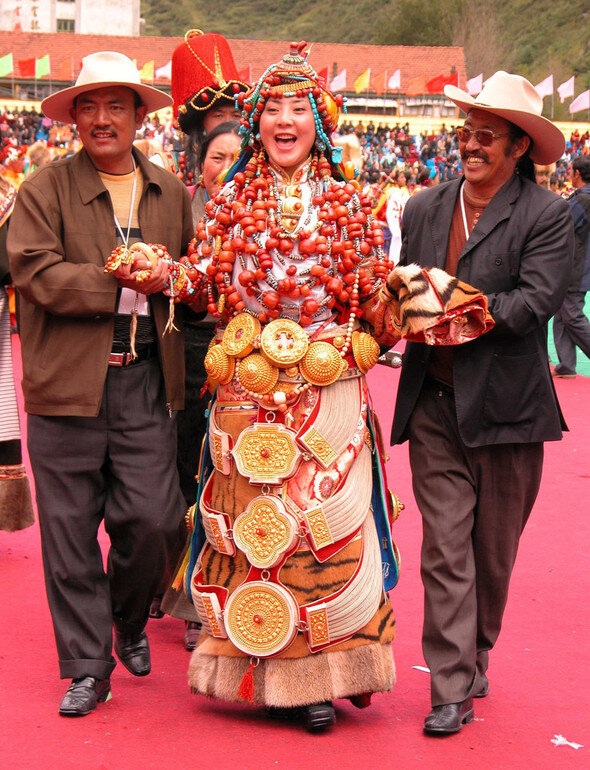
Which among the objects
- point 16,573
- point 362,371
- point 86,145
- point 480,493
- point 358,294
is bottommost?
point 16,573

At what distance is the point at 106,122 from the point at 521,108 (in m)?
1.50

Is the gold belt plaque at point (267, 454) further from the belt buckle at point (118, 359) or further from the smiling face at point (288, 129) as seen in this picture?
the smiling face at point (288, 129)

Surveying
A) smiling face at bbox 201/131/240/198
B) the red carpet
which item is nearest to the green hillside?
smiling face at bbox 201/131/240/198

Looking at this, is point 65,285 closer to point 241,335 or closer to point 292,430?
point 241,335

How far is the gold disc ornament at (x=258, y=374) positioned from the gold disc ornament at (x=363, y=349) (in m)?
0.31

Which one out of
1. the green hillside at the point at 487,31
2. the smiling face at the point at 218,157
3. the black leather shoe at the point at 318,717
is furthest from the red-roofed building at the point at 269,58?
the black leather shoe at the point at 318,717

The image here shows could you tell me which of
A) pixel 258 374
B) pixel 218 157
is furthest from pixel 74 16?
pixel 258 374

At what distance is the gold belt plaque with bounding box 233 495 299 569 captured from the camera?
13.5 feet

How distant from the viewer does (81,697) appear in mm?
4242

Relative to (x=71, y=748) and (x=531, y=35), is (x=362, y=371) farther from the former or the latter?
(x=531, y=35)

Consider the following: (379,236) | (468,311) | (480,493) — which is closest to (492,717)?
(480,493)

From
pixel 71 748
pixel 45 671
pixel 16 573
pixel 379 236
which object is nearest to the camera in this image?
pixel 71 748

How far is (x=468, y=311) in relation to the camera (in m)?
4.02

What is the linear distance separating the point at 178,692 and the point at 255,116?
2.19 metres
